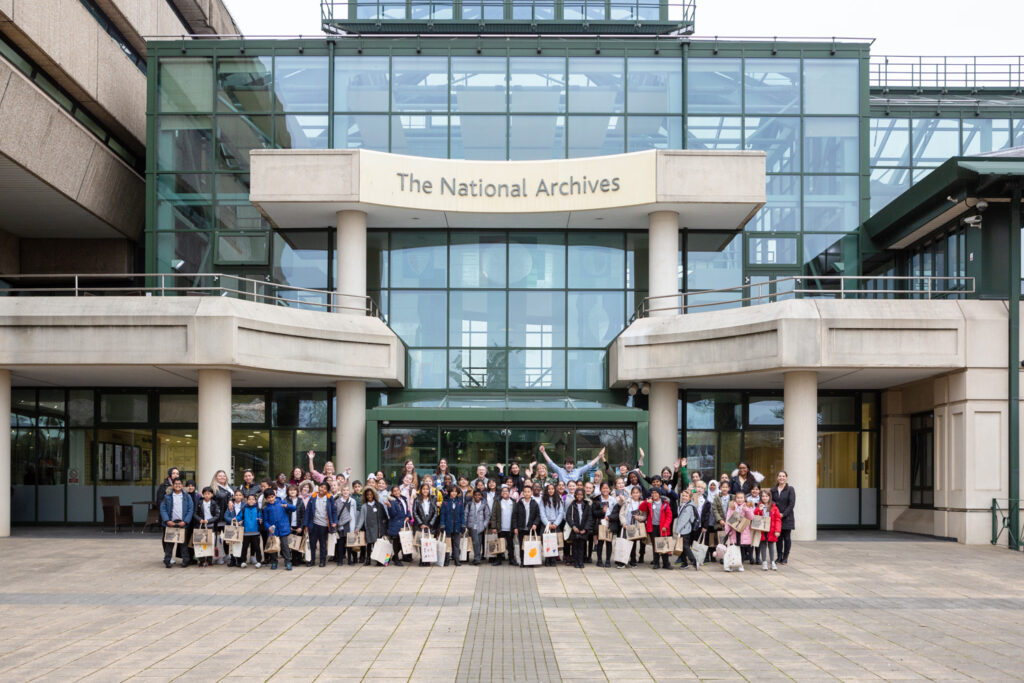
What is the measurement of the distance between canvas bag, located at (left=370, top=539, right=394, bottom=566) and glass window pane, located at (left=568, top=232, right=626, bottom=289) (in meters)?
12.3

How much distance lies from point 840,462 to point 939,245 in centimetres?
661

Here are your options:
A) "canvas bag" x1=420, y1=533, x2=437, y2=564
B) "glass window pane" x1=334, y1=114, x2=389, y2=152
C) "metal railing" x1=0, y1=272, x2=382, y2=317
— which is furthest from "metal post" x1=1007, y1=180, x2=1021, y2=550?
"glass window pane" x1=334, y1=114, x2=389, y2=152

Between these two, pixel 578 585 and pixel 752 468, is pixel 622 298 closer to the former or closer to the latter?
pixel 752 468

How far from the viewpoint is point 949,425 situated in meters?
25.0

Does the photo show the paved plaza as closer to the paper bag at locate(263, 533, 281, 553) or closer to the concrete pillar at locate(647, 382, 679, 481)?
the paper bag at locate(263, 533, 281, 553)

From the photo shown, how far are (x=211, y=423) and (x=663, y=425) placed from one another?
11.6 meters

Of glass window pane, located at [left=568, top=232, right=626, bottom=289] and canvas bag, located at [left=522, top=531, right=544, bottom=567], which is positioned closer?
canvas bag, located at [left=522, top=531, right=544, bottom=567]

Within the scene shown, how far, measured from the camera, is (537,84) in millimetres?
30641

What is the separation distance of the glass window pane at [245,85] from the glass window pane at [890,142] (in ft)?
59.6

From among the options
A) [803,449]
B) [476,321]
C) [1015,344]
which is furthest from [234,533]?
[1015,344]

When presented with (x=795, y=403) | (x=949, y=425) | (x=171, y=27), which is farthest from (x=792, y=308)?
(x=171, y=27)

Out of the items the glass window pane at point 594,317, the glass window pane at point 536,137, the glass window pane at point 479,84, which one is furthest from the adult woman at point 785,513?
the glass window pane at point 479,84

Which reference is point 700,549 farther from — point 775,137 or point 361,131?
point 361,131

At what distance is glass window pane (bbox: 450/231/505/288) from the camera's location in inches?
1195
